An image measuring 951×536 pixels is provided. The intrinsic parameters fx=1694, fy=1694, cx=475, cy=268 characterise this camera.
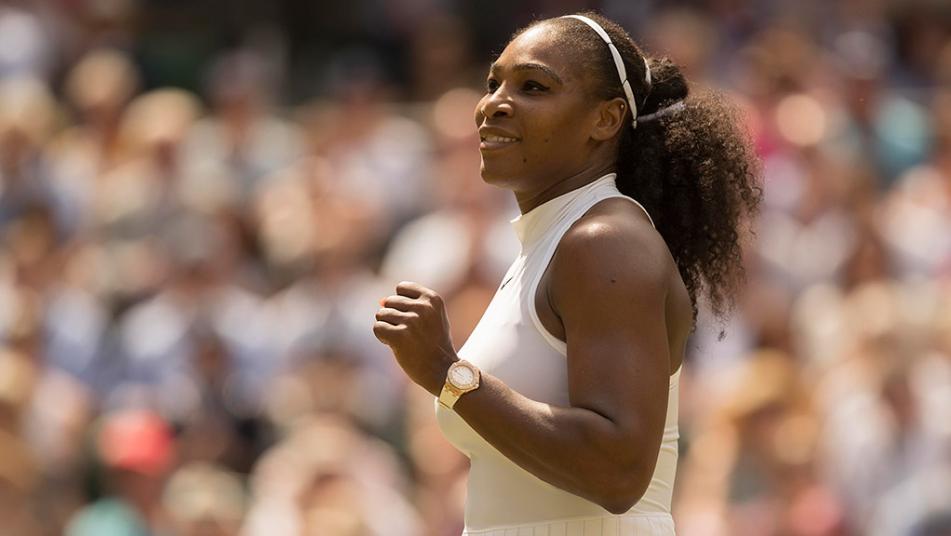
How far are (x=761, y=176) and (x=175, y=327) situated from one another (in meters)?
5.43

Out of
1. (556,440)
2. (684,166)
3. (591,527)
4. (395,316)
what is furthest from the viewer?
(684,166)

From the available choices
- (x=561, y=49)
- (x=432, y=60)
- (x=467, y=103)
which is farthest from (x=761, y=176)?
(x=432, y=60)

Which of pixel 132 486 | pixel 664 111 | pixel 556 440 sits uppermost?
pixel 664 111

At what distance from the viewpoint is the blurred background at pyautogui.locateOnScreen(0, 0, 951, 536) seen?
761 centimetres

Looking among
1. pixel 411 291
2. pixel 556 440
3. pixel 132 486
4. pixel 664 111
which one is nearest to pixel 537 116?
pixel 664 111

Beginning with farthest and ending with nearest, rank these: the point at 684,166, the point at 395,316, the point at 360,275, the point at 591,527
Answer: the point at 360,275 < the point at 684,166 < the point at 591,527 < the point at 395,316

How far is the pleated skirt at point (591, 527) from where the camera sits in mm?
3479

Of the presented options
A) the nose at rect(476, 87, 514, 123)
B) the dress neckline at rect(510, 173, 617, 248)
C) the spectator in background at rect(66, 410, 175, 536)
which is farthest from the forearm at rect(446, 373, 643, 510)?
the spectator in background at rect(66, 410, 175, 536)

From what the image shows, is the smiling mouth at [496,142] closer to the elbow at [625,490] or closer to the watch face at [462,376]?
the watch face at [462,376]

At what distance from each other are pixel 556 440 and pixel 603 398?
12 cm

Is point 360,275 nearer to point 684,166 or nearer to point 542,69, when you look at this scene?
point 684,166

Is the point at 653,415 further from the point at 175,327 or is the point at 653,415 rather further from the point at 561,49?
the point at 175,327

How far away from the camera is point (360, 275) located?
909cm

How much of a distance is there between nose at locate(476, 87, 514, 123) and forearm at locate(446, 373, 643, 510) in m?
0.60
